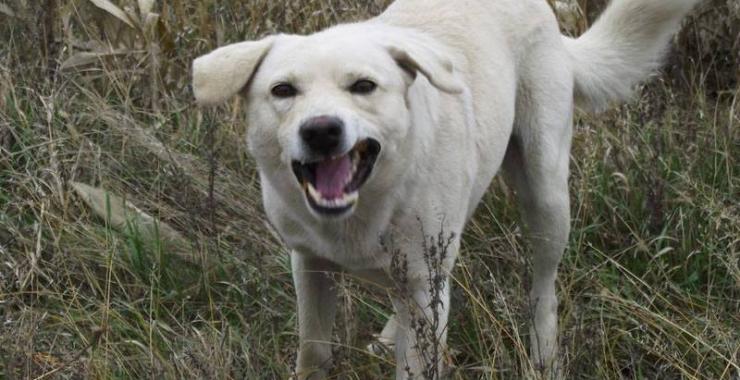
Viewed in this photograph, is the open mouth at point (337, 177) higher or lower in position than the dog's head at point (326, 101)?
lower

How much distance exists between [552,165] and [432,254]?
1.25 m

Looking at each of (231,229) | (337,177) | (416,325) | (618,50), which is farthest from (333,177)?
(618,50)

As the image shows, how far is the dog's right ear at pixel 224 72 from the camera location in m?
3.59

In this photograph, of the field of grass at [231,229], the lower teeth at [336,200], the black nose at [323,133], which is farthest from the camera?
the field of grass at [231,229]

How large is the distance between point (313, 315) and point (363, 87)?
0.88 metres

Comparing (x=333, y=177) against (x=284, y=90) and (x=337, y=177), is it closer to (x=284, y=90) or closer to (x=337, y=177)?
(x=337, y=177)

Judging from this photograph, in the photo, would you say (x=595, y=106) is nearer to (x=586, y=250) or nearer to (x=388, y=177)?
(x=586, y=250)

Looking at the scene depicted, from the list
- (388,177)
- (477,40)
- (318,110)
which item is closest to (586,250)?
(477,40)

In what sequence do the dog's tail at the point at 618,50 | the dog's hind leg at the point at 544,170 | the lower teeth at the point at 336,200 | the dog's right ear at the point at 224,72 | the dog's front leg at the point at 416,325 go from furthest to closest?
the dog's tail at the point at 618,50 < the dog's hind leg at the point at 544,170 < the dog's front leg at the point at 416,325 < the dog's right ear at the point at 224,72 < the lower teeth at the point at 336,200

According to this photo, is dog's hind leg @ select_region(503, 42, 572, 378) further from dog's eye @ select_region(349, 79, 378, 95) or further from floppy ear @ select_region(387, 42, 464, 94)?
dog's eye @ select_region(349, 79, 378, 95)

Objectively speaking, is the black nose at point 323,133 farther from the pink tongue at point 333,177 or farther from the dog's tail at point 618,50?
the dog's tail at point 618,50

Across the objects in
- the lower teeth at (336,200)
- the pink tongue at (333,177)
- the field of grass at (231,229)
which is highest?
the pink tongue at (333,177)

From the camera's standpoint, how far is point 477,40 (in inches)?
171

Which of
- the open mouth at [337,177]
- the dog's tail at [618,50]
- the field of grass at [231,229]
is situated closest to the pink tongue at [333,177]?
the open mouth at [337,177]
